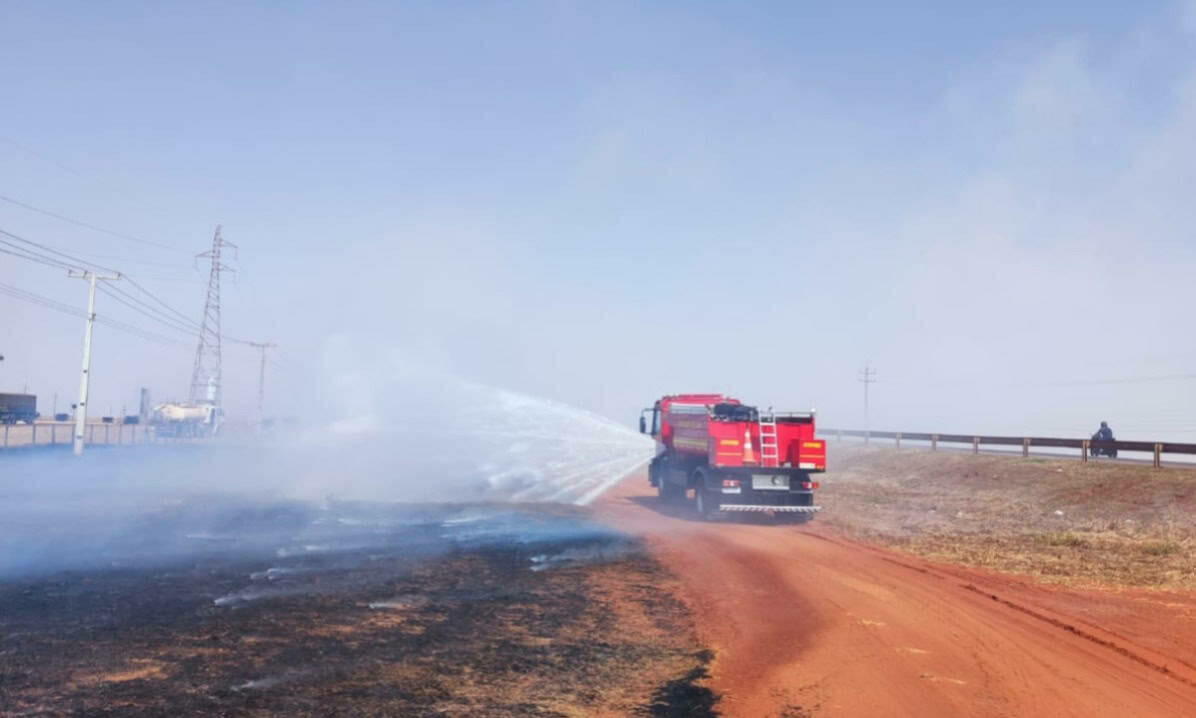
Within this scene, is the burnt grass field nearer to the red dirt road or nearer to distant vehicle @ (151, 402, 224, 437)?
the red dirt road

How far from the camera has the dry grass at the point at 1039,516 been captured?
16766mm

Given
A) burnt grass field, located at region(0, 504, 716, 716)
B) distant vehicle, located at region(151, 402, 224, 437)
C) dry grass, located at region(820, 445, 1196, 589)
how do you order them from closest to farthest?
burnt grass field, located at region(0, 504, 716, 716) < dry grass, located at region(820, 445, 1196, 589) < distant vehicle, located at region(151, 402, 224, 437)

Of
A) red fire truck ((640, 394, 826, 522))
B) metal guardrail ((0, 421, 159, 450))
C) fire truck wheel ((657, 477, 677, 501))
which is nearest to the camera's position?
red fire truck ((640, 394, 826, 522))

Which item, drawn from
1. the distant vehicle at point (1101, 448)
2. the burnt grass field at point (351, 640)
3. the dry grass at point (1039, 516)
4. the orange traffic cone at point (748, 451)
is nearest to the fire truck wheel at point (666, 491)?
the orange traffic cone at point (748, 451)

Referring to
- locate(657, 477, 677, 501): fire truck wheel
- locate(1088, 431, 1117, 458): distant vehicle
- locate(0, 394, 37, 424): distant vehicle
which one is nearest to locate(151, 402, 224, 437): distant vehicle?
locate(0, 394, 37, 424): distant vehicle

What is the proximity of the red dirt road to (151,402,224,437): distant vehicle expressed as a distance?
62.6 m

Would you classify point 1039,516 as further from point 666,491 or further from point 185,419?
point 185,419

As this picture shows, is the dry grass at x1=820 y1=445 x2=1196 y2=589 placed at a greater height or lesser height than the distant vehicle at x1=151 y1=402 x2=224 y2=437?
lesser

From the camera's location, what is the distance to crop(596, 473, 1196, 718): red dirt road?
838cm

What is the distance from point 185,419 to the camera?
71.8 m

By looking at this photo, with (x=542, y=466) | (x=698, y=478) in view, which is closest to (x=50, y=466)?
(x=542, y=466)

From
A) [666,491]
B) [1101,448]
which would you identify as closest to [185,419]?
Result: [666,491]

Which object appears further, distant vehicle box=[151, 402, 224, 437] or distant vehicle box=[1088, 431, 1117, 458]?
distant vehicle box=[151, 402, 224, 437]

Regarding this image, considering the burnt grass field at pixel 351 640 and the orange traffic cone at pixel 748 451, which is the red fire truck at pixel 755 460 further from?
the burnt grass field at pixel 351 640
